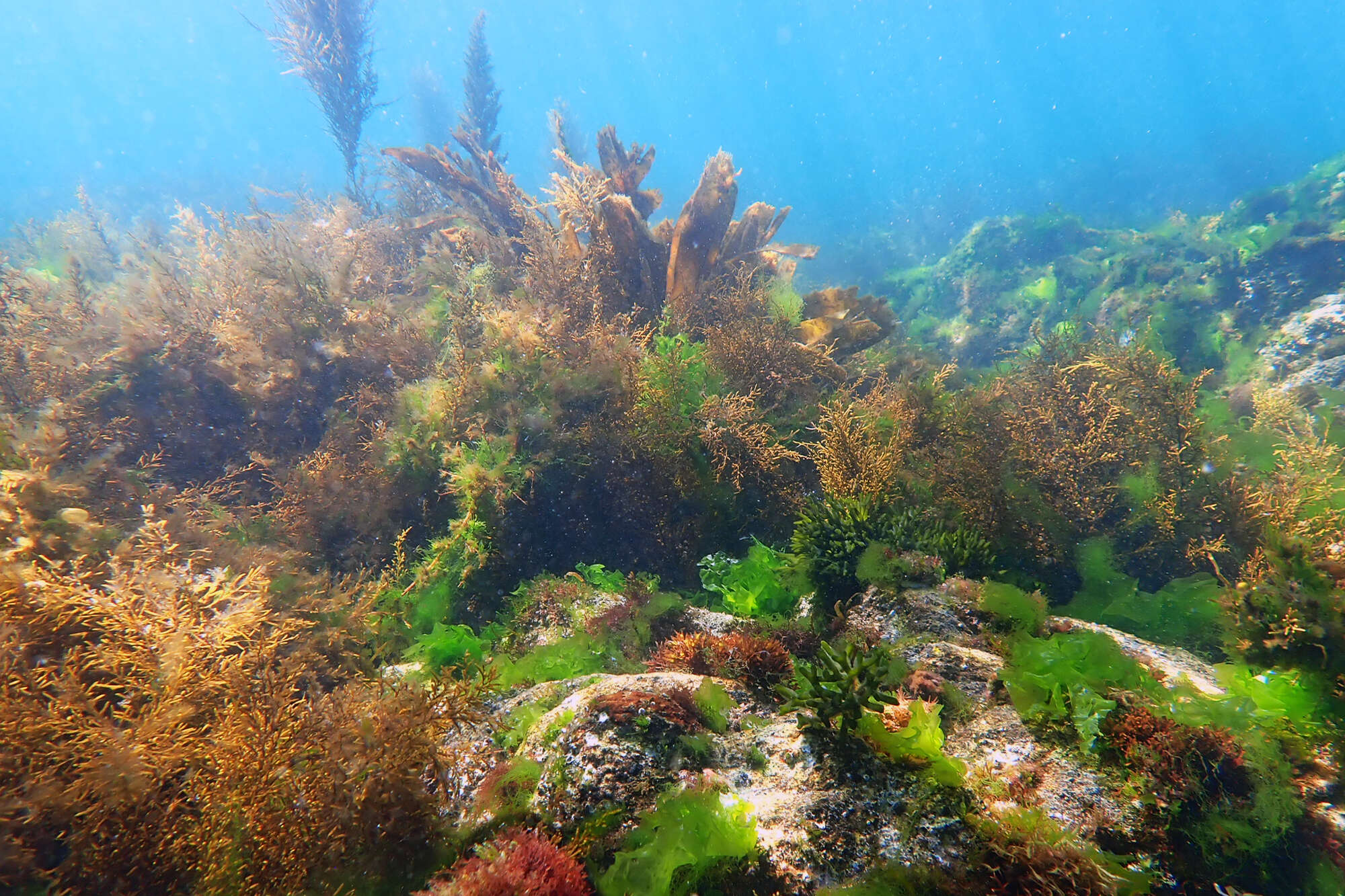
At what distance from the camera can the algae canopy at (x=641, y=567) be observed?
2.09m

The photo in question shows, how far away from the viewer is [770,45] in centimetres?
13250

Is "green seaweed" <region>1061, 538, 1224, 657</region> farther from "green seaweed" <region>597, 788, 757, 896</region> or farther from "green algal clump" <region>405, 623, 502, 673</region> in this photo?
"green algal clump" <region>405, 623, 502, 673</region>

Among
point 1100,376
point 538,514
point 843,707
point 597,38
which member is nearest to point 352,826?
point 843,707

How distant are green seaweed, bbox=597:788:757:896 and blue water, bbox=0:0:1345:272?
55203 millimetres

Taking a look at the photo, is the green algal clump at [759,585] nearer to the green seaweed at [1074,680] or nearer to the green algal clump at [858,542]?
the green algal clump at [858,542]

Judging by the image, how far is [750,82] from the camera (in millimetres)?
139375

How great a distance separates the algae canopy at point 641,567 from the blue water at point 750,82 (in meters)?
49.1

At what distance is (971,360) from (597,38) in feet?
527

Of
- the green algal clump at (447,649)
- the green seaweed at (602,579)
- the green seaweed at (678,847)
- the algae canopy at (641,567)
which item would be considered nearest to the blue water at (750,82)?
the algae canopy at (641,567)

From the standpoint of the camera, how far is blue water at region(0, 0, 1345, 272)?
236 ft

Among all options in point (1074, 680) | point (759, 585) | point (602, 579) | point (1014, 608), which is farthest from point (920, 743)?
point (602, 579)

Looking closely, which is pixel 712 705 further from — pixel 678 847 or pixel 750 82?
pixel 750 82

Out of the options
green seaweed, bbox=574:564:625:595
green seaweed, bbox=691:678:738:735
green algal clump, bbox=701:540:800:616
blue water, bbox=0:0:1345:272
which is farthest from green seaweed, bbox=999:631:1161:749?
blue water, bbox=0:0:1345:272

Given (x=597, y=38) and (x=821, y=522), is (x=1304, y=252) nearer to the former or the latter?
(x=821, y=522)
